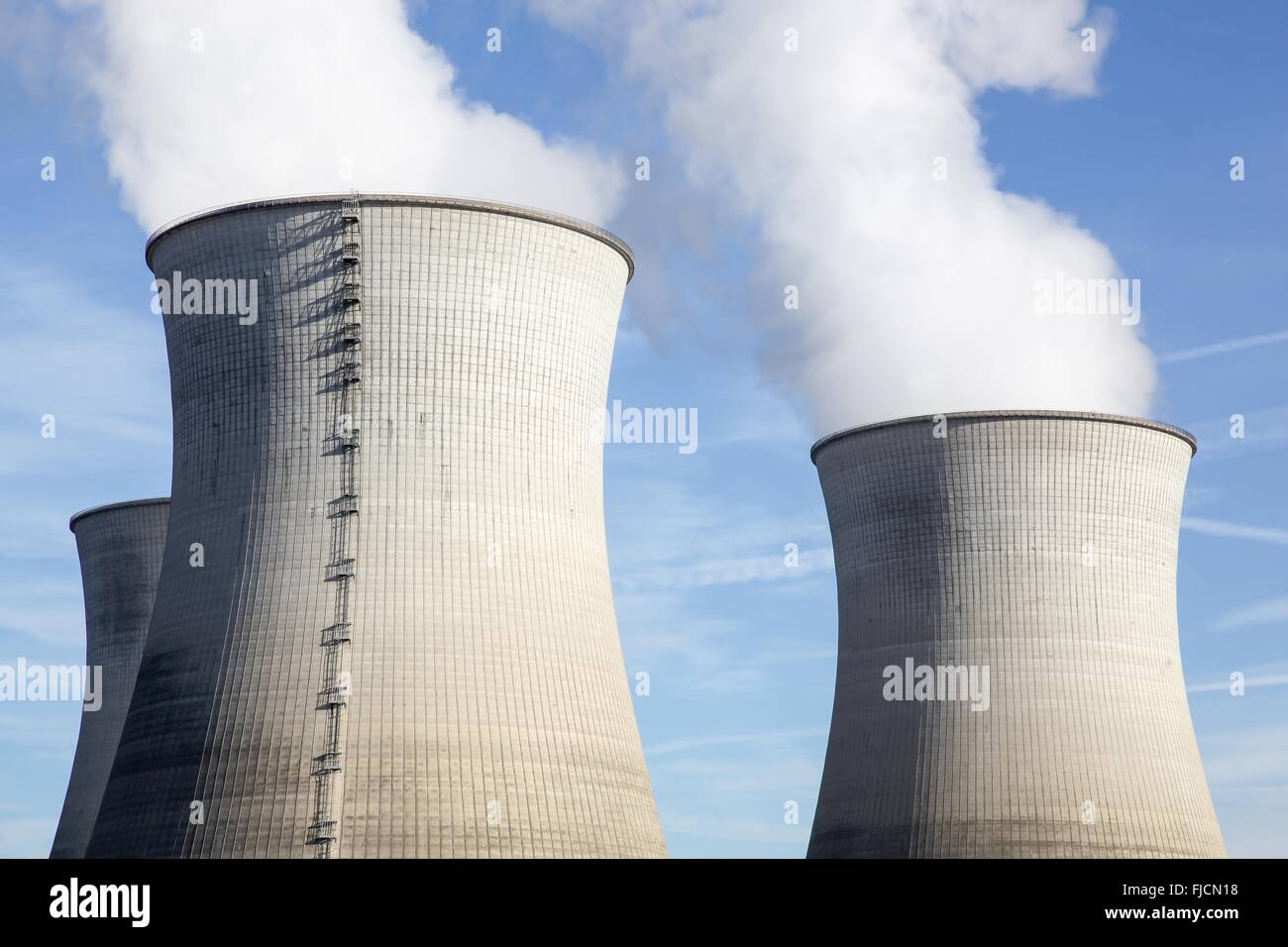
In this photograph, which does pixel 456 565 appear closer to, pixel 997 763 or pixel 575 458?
pixel 575 458

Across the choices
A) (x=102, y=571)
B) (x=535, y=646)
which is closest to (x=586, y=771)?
(x=535, y=646)

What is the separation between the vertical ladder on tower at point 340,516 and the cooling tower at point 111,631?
13824mm

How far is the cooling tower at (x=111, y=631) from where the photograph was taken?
3391 centimetres

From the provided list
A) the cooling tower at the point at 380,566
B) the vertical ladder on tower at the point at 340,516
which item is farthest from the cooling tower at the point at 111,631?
the vertical ladder on tower at the point at 340,516

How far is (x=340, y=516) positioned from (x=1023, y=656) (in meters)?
11.4

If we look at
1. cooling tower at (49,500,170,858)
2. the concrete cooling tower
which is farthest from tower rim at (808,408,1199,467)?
cooling tower at (49,500,170,858)

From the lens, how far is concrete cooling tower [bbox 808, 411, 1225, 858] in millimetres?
27672

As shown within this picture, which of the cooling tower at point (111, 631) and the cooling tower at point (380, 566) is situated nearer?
the cooling tower at point (380, 566)

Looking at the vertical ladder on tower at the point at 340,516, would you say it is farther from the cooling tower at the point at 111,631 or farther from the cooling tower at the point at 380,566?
the cooling tower at the point at 111,631

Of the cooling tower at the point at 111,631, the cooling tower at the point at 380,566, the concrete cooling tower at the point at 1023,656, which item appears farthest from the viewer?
the cooling tower at the point at 111,631

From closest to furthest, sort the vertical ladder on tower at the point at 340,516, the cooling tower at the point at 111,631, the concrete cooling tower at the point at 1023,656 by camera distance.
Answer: the vertical ladder on tower at the point at 340,516 → the concrete cooling tower at the point at 1023,656 → the cooling tower at the point at 111,631

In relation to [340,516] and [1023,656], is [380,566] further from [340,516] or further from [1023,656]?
[1023,656]

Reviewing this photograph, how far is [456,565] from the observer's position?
20.8 m
